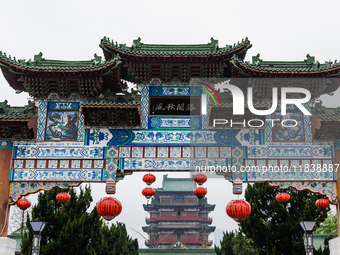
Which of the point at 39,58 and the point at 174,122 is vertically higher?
the point at 39,58

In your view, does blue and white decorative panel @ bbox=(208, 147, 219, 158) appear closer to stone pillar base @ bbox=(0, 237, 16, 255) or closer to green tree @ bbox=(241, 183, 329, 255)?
green tree @ bbox=(241, 183, 329, 255)

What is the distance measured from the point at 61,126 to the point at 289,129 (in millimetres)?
6169

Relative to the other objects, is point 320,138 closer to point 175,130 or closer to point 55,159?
point 175,130

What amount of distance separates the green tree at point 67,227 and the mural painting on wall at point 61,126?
420 centimetres

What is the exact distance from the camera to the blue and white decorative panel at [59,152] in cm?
1059

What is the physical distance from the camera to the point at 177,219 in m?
36.1

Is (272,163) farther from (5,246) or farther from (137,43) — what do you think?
(5,246)

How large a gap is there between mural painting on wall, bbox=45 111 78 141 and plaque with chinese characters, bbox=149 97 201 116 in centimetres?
211

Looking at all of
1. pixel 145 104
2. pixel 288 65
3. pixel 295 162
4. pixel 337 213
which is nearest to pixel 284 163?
pixel 295 162

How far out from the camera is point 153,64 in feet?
36.4

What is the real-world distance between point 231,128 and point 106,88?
12.3ft

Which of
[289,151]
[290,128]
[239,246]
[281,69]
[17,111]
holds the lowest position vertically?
[239,246]

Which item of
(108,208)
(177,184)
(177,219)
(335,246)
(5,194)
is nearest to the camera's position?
(108,208)

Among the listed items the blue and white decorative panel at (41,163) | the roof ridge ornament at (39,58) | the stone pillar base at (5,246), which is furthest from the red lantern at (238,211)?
the roof ridge ornament at (39,58)
